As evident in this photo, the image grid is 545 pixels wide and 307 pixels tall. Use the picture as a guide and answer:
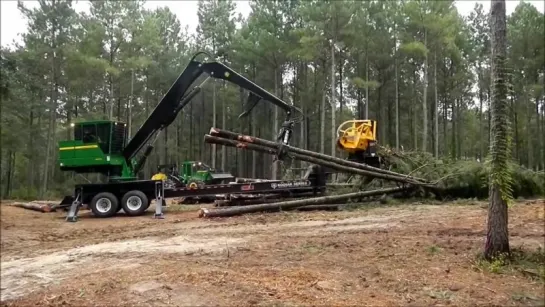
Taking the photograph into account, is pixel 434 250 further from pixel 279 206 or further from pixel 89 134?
pixel 89 134

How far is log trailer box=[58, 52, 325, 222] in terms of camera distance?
1361cm

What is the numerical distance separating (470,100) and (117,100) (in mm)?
31754

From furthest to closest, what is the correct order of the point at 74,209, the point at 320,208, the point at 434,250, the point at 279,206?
the point at 74,209 < the point at 320,208 < the point at 279,206 < the point at 434,250

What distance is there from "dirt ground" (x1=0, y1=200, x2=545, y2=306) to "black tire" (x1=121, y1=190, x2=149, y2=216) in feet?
10.1

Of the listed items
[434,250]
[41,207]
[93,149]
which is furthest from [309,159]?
[41,207]

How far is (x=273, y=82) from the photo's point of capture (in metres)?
36.3

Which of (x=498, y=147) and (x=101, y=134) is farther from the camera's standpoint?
(x=101, y=134)

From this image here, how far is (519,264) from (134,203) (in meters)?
11.0

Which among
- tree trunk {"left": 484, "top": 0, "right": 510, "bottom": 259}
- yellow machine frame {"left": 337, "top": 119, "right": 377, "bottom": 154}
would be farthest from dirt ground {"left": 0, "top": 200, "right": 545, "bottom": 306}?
yellow machine frame {"left": 337, "top": 119, "right": 377, "bottom": 154}

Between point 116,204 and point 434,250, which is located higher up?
point 116,204

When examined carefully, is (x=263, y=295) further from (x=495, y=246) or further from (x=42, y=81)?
(x=42, y=81)

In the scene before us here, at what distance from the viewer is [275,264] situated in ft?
20.0

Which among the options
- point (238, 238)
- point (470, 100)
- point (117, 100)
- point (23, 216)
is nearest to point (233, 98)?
point (117, 100)

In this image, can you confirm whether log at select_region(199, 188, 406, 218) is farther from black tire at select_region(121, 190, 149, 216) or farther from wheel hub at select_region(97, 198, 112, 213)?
wheel hub at select_region(97, 198, 112, 213)
